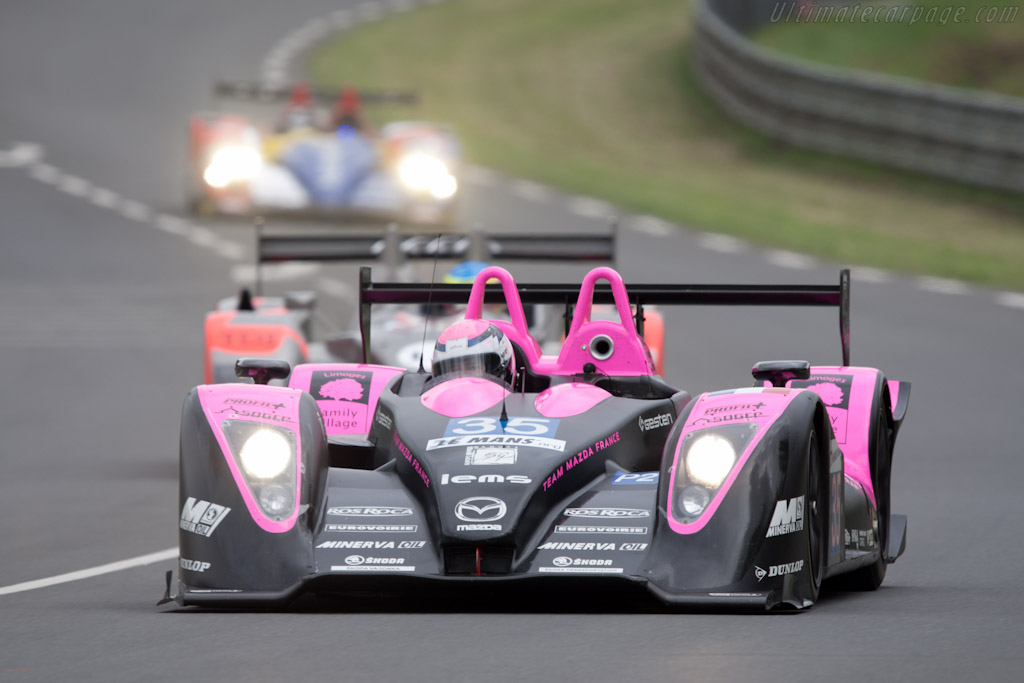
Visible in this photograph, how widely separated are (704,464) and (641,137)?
83.0ft

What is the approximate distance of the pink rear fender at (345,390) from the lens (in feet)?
27.8

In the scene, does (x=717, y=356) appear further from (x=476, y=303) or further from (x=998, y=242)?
(x=476, y=303)

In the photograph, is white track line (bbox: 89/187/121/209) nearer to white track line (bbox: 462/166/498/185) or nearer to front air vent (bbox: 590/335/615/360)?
white track line (bbox: 462/166/498/185)

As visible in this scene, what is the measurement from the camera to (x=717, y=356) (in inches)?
677

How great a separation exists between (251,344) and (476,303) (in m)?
3.83

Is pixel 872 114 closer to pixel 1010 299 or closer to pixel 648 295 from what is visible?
pixel 1010 299

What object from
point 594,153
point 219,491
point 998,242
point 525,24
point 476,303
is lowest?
point 219,491

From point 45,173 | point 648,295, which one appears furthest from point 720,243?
point 648,295

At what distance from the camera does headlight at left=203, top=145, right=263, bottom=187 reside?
22.4 metres

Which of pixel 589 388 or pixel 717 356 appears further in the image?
pixel 717 356

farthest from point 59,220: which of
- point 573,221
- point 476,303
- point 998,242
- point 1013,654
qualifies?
point 1013,654

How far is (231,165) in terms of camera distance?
2275cm

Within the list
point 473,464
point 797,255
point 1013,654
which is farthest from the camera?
point 797,255

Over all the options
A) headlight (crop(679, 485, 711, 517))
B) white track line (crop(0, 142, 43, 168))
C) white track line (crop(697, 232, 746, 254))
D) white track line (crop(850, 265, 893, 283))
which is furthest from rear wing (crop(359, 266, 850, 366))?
white track line (crop(0, 142, 43, 168))
